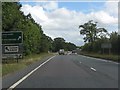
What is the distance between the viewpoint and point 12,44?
36.5m

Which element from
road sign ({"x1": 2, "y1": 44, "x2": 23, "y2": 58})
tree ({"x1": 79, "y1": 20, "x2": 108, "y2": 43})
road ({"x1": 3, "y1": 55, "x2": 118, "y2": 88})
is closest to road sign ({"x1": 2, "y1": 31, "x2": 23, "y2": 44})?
road sign ({"x1": 2, "y1": 44, "x2": 23, "y2": 58})

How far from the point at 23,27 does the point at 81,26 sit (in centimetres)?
11091

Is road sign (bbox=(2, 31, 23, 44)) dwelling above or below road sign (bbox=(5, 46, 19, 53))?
above

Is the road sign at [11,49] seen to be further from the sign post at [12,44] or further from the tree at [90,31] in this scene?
the tree at [90,31]

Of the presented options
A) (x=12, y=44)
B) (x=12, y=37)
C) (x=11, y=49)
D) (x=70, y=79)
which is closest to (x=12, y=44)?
(x=12, y=44)

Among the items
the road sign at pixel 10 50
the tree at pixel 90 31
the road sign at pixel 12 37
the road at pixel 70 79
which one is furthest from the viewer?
the tree at pixel 90 31

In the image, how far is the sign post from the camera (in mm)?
35719

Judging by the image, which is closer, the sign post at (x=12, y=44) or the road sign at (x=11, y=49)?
the sign post at (x=12, y=44)

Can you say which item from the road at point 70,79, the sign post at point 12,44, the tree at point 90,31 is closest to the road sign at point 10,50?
the sign post at point 12,44

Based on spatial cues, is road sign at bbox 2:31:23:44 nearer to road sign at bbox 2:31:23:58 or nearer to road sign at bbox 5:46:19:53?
road sign at bbox 2:31:23:58

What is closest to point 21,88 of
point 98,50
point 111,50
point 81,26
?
point 111,50

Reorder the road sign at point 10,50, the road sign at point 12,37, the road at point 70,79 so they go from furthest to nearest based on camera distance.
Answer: the road sign at point 10,50 < the road sign at point 12,37 < the road at point 70,79

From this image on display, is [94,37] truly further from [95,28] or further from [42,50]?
[42,50]

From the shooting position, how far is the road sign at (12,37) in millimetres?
35625
